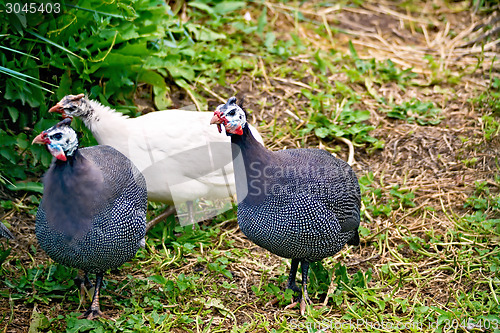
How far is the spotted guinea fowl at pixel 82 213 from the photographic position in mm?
3002

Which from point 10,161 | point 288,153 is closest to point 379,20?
point 288,153

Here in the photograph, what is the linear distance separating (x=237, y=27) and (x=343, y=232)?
295cm

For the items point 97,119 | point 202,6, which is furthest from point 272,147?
point 202,6

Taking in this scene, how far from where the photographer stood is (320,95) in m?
4.98

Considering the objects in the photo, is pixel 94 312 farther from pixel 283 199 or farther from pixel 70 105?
pixel 70 105

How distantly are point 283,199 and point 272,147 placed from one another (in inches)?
61.0

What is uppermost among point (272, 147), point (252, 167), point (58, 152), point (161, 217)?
point (58, 152)

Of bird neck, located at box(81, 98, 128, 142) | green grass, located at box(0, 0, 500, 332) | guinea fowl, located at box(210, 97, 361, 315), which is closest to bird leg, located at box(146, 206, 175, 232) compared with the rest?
green grass, located at box(0, 0, 500, 332)

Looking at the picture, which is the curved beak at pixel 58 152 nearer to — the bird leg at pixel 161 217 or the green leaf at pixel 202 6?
the bird leg at pixel 161 217

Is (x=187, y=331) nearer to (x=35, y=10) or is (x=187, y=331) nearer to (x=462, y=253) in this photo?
(x=462, y=253)

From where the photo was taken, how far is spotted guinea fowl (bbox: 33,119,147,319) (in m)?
3.00

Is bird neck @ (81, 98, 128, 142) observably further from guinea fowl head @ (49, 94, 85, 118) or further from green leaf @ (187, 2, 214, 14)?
green leaf @ (187, 2, 214, 14)

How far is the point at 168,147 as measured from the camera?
389 centimetres

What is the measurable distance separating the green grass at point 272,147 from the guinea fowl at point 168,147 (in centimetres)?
28
